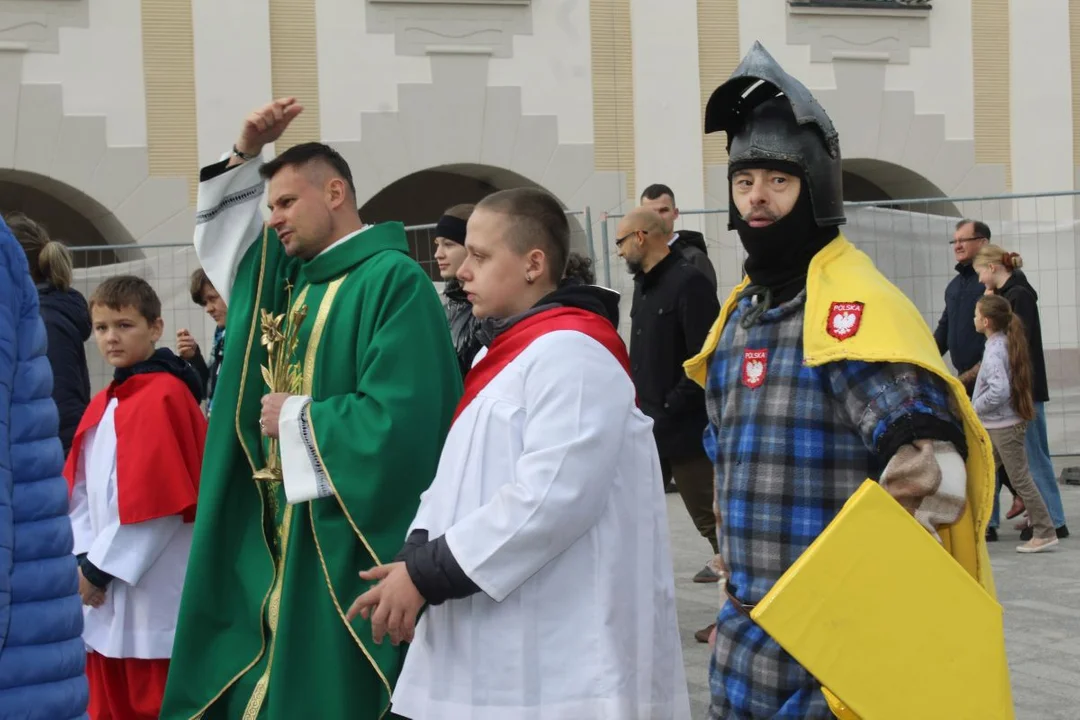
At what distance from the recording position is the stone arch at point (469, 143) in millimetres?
13516

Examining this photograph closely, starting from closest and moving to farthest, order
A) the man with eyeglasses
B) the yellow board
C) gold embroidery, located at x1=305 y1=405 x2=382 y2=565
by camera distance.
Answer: the yellow board, gold embroidery, located at x1=305 y1=405 x2=382 y2=565, the man with eyeglasses

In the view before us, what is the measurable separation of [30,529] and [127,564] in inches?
74.4

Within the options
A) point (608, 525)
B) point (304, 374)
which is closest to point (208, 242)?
point (304, 374)

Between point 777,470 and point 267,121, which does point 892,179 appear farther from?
point 777,470

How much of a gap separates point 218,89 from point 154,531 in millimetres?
8967

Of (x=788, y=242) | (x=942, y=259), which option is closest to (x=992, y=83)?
(x=942, y=259)

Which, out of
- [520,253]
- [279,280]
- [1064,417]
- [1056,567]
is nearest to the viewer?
[520,253]

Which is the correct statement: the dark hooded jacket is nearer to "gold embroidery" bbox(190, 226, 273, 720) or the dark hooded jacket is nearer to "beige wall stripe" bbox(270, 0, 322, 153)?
"gold embroidery" bbox(190, 226, 273, 720)

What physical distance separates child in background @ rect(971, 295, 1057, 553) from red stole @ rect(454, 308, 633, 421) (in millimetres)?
5691

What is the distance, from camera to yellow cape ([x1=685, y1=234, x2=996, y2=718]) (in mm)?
2646

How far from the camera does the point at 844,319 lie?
274cm

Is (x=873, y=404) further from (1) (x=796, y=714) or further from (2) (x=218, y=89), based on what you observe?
(2) (x=218, y=89)

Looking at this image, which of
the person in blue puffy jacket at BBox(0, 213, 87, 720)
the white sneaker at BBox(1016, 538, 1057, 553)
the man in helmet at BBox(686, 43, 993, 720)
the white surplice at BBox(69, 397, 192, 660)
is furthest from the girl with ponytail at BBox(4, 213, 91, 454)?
the white sneaker at BBox(1016, 538, 1057, 553)

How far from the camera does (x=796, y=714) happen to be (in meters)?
2.79
